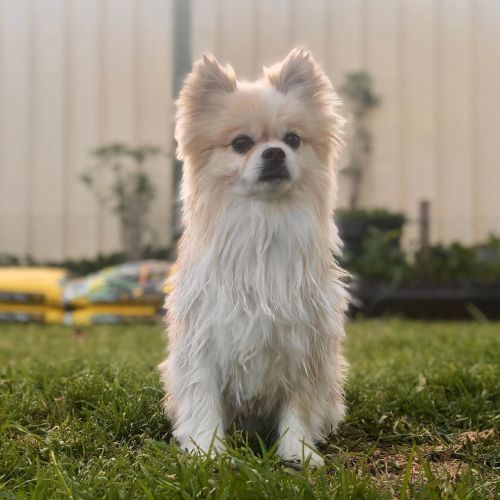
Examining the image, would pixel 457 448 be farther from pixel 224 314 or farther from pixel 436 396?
pixel 224 314

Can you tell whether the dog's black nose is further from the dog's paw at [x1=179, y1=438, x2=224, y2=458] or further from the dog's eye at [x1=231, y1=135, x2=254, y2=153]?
the dog's paw at [x1=179, y1=438, x2=224, y2=458]

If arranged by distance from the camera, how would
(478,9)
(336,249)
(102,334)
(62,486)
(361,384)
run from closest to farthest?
(62,486), (336,249), (361,384), (102,334), (478,9)

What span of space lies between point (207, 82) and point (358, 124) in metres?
6.84

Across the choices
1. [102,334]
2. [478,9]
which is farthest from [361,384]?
[478,9]

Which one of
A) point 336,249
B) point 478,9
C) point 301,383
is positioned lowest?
point 301,383

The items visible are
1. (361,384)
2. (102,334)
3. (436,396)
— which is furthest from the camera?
(102,334)

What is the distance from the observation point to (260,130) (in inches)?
75.0

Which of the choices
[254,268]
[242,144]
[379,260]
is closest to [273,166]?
[242,144]

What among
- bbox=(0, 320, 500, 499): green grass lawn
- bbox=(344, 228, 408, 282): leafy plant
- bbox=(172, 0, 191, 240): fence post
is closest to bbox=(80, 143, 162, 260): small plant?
bbox=(172, 0, 191, 240): fence post

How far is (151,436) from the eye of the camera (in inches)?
82.4

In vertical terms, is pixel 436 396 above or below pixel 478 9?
below

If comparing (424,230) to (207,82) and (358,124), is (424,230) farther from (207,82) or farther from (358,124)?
(207,82)

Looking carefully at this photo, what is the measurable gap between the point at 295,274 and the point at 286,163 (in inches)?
11.6

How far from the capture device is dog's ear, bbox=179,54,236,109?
1.97m
